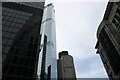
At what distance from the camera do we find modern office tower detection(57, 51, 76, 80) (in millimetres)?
88125

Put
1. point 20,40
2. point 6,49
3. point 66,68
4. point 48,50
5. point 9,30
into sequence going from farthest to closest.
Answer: point 48,50 < point 66,68 < point 9,30 < point 20,40 < point 6,49

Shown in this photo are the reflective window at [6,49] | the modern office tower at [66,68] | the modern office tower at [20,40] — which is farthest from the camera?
the modern office tower at [66,68]

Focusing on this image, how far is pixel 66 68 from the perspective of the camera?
9200 cm

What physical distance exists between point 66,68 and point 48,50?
63.4 ft

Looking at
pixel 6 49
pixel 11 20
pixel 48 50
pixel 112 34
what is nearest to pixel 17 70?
pixel 6 49

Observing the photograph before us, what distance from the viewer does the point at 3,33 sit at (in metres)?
43.2

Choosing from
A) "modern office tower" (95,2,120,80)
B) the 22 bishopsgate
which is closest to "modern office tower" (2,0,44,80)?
the 22 bishopsgate

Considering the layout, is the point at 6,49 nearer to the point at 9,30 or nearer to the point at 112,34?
the point at 9,30

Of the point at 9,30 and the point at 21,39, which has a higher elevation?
the point at 9,30

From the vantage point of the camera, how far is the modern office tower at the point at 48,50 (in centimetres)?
9144

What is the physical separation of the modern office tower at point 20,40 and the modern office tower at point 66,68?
147 ft

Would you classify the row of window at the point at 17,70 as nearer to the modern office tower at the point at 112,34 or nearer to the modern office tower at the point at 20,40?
the modern office tower at the point at 20,40

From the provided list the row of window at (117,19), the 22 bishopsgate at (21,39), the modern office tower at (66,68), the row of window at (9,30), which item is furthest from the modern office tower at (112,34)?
the modern office tower at (66,68)

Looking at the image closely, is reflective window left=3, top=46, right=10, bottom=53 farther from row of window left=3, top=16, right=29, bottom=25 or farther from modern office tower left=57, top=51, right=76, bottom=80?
modern office tower left=57, top=51, right=76, bottom=80
